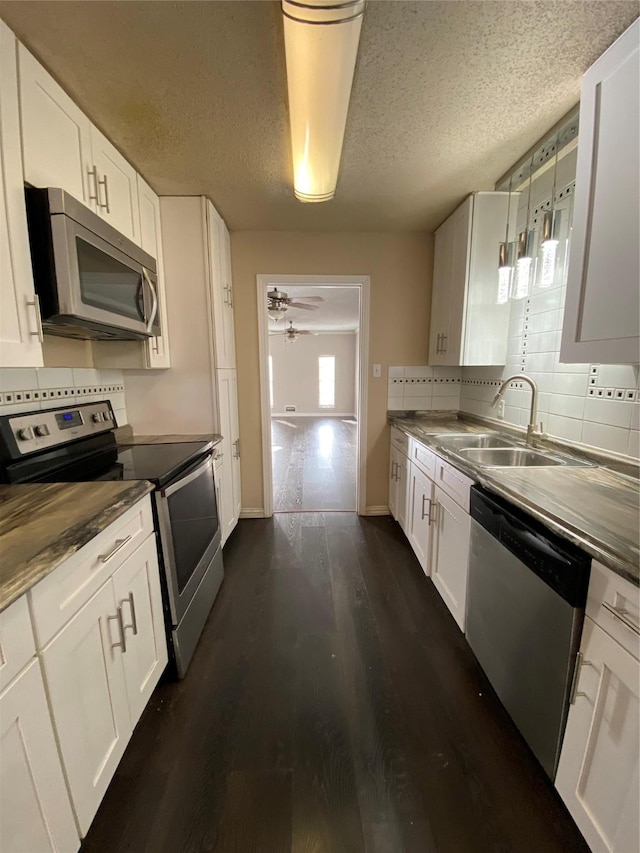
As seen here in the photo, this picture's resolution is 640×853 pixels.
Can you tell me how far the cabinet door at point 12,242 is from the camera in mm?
1026

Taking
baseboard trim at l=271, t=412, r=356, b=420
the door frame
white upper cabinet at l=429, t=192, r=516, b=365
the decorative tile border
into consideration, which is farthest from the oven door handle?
baseboard trim at l=271, t=412, r=356, b=420

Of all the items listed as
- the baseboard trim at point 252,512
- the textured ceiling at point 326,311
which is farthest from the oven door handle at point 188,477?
the textured ceiling at point 326,311

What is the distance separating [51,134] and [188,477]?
1381 mm

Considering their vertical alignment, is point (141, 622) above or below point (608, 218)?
below

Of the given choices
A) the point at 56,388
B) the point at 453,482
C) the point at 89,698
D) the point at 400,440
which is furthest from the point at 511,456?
the point at 56,388

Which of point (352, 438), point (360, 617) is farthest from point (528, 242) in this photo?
point (352, 438)

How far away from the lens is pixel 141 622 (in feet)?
4.09

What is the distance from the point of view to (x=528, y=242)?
172 centimetres

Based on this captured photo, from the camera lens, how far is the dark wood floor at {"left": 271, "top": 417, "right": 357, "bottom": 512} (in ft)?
11.2

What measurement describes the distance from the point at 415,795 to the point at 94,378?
2358 millimetres

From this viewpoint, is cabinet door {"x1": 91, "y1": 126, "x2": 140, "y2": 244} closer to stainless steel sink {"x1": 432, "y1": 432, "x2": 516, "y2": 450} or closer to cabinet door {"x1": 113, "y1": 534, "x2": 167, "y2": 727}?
cabinet door {"x1": 113, "y1": 534, "x2": 167, "y2": 727}

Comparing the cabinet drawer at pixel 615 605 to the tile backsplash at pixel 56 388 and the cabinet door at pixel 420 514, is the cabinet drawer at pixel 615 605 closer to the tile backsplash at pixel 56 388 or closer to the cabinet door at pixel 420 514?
the cabinet door at pixel 420 514

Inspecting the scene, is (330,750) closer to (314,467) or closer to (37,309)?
(37,309)

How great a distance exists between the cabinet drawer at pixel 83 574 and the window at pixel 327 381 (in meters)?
8.02
